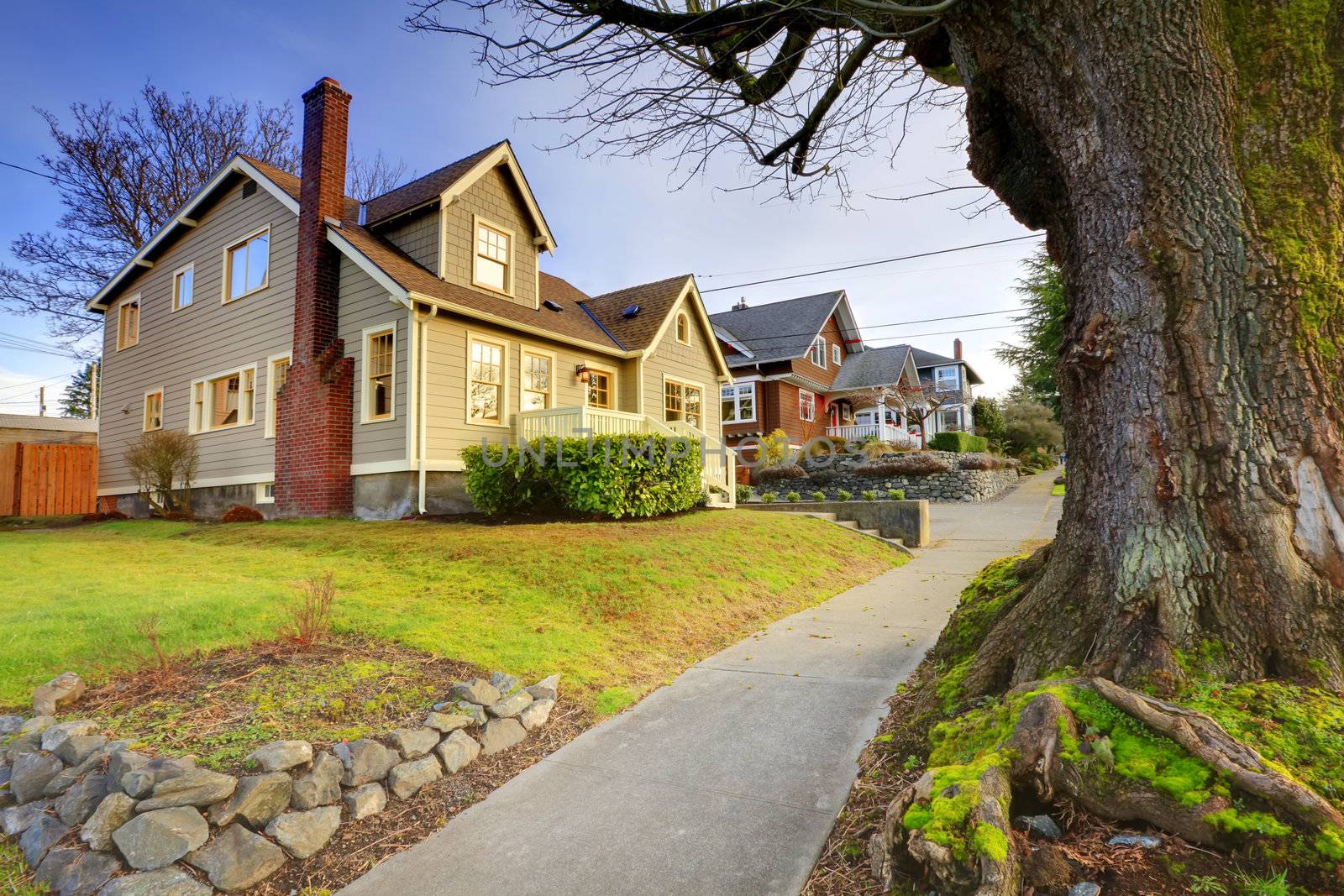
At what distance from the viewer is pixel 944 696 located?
3.18 meters

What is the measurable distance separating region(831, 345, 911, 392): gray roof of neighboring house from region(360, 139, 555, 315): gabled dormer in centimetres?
1996

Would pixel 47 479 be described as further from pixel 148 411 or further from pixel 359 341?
pixel 359 341

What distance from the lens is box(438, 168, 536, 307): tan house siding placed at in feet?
40.9

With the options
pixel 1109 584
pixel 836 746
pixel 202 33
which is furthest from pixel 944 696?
pixel 202 33

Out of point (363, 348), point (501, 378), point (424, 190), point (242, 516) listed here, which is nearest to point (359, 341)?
point (363, 348)

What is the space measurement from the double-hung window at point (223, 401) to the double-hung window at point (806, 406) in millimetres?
20068

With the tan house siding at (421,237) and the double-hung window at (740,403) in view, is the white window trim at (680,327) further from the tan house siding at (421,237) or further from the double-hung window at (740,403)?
the double-hung window at (740,403)

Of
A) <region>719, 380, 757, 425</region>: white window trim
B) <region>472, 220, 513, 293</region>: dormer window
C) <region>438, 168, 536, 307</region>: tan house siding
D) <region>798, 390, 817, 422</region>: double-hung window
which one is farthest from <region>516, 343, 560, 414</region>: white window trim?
<region>798, 390, 817, 422</region>: double-hung window

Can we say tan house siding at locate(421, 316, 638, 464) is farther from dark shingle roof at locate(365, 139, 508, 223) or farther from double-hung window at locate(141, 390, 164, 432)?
double-hung window at locate(141, 390, 164, 432)

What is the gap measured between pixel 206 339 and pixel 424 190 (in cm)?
639

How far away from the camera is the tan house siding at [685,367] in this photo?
52.4 ft

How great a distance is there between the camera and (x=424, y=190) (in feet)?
42.2

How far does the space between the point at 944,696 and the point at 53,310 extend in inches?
1141

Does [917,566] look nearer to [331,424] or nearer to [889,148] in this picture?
[889,148]
